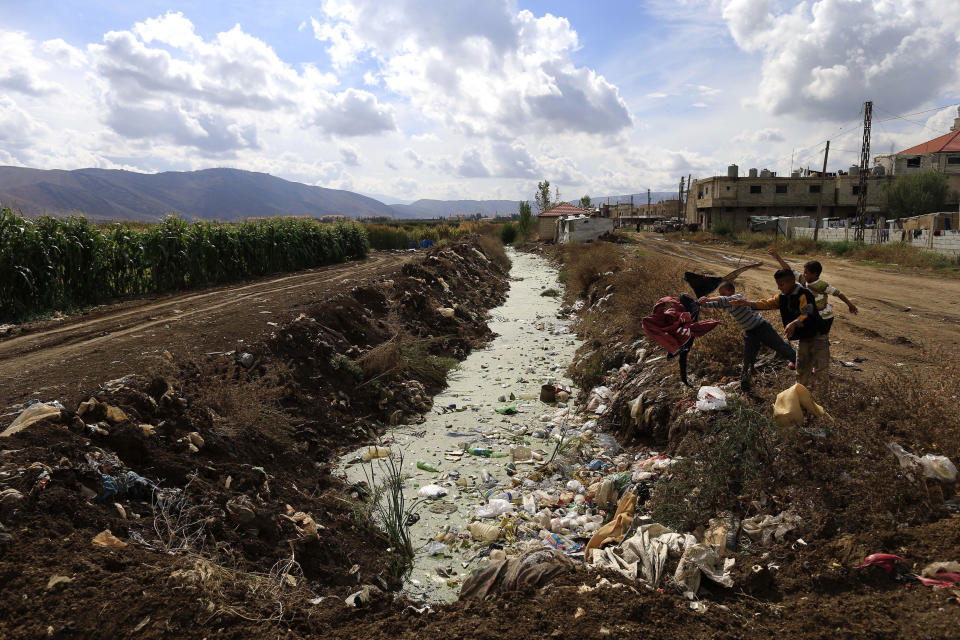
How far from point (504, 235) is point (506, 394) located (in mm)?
40897

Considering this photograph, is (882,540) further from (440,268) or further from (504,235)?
(504,235)

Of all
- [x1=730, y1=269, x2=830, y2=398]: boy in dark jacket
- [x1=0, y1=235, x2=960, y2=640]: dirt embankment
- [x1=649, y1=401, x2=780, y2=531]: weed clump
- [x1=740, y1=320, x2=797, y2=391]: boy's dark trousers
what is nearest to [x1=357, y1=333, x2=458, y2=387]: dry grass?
[x1=0, y1=235, x2=960, y2=640]: dirt embankment

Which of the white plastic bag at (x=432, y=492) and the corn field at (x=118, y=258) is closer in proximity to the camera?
the white plastic bag at (x=432, y=492)

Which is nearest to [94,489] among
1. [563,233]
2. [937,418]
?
[937,418]

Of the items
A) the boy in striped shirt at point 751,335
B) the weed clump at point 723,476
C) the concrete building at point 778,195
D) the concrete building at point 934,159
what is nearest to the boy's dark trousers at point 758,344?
the boy in striped shirt at point 751,335

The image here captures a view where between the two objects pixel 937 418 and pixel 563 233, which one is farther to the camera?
pixel 563 233

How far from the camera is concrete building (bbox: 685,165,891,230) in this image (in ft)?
149

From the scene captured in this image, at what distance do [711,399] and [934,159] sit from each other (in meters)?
55.4

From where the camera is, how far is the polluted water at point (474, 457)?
14.2ft

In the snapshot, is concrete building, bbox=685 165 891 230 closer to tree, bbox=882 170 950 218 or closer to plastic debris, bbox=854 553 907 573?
tree, bbox=882 170 950 218

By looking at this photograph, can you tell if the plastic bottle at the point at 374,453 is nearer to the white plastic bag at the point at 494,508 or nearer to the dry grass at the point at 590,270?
the white plastic bag at the point at 494,508

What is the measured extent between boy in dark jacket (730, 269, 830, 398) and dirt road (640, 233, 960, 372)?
1.63 meters

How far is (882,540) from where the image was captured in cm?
305

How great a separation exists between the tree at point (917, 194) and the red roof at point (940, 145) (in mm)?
7636
